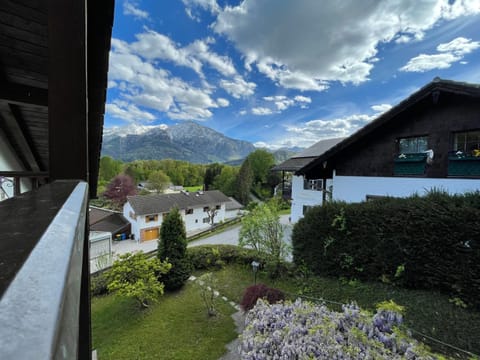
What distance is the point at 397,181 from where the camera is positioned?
664cm

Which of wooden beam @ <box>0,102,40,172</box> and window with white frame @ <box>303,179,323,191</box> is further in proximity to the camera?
window with white frame @ <box>303,179,323,191</box>

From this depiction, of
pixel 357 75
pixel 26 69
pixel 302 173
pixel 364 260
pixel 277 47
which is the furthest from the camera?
pixel 357 75

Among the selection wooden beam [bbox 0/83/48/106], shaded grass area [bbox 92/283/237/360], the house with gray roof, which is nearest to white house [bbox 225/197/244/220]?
the house with gray roof

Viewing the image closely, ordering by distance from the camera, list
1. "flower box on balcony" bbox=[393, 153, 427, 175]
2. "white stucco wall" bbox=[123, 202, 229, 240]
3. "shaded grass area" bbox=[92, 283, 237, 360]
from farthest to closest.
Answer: "white stucco wall" bbox=[123, 202, 229, 240] < "flower box on balcony" bbox=[393, 153, 427, 175] < "shaded grass area" bbox=[92, 283, 237, 360]

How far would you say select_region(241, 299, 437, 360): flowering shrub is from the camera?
218 centimetres

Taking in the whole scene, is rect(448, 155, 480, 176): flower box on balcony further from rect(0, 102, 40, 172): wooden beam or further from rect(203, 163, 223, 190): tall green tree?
rect(203, 163, 223, 190): tall green tree

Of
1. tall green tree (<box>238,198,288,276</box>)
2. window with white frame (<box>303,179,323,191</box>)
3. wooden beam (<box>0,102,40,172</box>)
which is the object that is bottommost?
tall green tree (<box>238,198,288,276</box>)

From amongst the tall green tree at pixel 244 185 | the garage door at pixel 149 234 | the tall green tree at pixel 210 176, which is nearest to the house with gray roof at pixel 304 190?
the garage door at pixel 149 234

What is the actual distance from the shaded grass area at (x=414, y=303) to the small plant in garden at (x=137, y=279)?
2392 mm

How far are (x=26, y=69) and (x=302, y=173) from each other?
866cm

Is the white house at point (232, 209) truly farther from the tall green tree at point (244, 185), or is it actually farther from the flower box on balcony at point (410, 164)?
the flower box on balcony at point (410, 164)

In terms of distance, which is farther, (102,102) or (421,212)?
(421,212)

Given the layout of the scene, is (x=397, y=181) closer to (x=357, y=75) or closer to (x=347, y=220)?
(x=347, y=220)

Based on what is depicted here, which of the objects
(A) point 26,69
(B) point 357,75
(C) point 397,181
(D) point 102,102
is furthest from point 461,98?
(B) point 357,75
